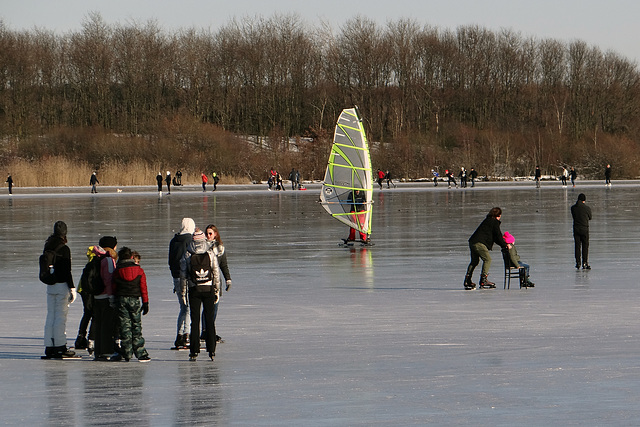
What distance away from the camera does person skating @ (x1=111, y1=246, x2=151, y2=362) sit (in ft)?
28.7

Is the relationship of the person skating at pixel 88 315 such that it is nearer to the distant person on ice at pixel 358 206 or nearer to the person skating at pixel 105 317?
the person skating at pixel 105 317

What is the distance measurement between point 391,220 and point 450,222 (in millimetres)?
2234

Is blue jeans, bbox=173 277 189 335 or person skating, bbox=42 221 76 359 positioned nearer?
person skating, bbox=42 221 76 359

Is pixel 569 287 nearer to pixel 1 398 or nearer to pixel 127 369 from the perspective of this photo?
pixel 127 369

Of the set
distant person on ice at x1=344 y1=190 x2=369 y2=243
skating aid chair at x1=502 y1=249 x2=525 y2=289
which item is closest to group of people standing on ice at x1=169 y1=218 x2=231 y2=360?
skating aid chair at x1=502 y1=249 x2=525 y2=289

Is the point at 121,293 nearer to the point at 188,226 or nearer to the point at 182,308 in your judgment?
the point at 182,308

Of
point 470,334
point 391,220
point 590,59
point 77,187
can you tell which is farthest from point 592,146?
point 470,334

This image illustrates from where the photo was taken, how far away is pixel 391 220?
1172 inches

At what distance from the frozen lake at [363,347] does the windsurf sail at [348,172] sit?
221 cm

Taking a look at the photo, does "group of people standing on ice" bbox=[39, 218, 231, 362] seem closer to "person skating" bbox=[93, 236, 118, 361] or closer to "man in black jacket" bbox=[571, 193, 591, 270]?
"person skating" bbox=[93, 236, 118, 361]

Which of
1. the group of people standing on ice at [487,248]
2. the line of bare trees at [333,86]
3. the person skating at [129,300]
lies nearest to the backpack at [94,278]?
the person skating at [129,300]

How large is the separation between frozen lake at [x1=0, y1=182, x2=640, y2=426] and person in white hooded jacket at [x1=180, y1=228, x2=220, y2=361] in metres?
0.23

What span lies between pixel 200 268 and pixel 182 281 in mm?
712

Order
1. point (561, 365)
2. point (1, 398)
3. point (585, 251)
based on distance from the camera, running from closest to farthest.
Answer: point (1, 398) < point (561, 365) < point (585, 251)
